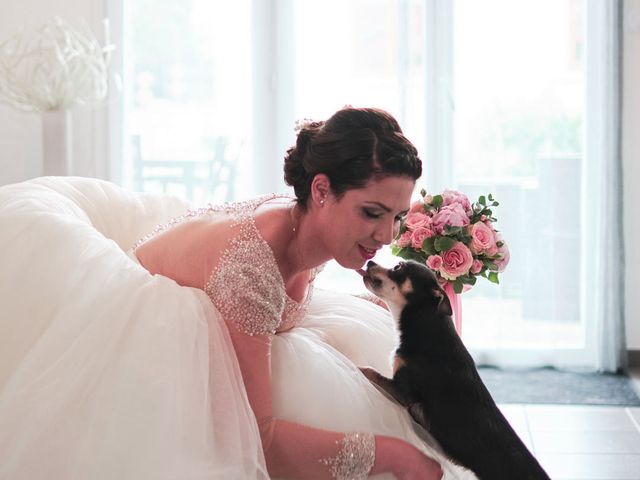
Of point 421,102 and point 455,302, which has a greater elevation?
point 421,102

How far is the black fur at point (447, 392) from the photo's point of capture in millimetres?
1852

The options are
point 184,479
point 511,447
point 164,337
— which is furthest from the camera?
point 511,447

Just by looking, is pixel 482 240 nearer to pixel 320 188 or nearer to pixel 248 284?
pixel 320 188

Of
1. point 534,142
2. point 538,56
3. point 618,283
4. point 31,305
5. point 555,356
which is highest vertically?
point 538,56

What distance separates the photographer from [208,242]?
1.97 m

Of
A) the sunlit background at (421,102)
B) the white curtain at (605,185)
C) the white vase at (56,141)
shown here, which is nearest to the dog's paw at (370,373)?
the white vase at (56,141)

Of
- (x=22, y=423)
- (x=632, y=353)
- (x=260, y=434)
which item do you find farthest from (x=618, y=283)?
(x=22, y=423)

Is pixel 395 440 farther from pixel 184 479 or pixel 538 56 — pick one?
pixel 538 56

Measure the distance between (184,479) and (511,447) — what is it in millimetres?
667

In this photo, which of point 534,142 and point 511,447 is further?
point 534,142

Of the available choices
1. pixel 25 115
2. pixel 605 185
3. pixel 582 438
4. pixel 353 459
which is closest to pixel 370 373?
pixel 353 459

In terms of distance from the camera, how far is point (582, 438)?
3.63m

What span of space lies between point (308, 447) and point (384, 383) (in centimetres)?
30

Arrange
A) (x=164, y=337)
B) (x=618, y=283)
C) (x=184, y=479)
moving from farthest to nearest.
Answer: (x=618, y=283) < (x=164, y=337) < (x=184, y=479)
